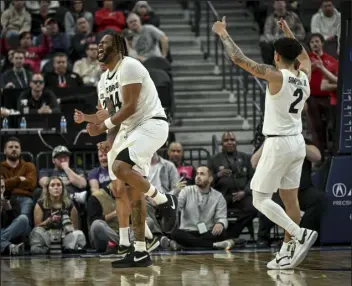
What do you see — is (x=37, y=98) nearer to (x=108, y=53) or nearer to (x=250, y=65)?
(x=108, y=53)

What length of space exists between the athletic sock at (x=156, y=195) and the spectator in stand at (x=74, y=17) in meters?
9.48

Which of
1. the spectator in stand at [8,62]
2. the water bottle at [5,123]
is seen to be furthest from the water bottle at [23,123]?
the spectator in stand at [8,62]

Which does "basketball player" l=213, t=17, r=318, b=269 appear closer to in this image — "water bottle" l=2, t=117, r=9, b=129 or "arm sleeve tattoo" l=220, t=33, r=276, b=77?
"arm sleeve tattoo" l=220, t=33, r=276, b=77

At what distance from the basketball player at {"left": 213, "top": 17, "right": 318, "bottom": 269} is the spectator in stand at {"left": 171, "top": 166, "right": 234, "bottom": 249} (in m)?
3.29

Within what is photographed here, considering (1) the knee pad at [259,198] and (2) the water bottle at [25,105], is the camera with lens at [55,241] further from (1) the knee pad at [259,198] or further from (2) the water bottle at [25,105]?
(1) the knee pad at [259,198]

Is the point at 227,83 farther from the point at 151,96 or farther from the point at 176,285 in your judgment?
the point at 176,285

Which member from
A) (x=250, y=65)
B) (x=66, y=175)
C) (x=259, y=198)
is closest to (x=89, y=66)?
(x=66, y=175)

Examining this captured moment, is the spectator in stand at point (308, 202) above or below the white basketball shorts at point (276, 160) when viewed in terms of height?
below

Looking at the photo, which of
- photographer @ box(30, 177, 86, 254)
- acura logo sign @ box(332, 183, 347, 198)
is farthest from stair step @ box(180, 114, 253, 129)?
photographer @ box(30, 177, 86, 254)

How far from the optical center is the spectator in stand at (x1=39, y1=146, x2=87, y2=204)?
46.6ft

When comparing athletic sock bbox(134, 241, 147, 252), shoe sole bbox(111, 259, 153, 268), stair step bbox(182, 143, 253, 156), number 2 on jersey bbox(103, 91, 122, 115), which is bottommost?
shoe sole bbox(111, 259, 153, 268)

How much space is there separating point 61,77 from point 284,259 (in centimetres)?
829

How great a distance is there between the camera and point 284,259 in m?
10.1

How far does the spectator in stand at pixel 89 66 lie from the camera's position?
1778 cm
